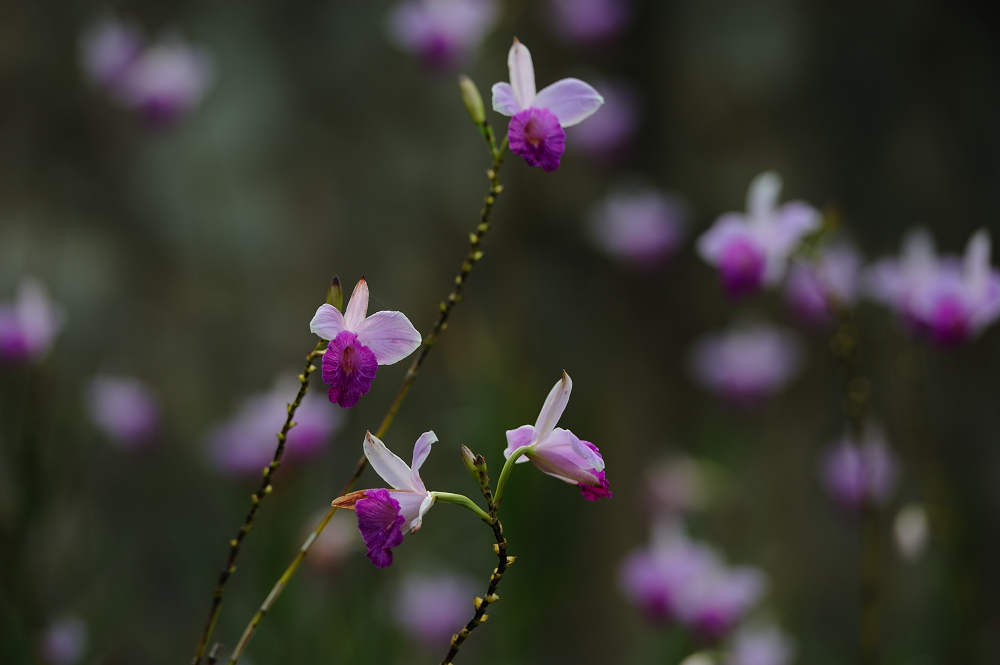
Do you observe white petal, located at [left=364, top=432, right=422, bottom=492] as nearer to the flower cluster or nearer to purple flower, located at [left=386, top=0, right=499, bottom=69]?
purple flower, located at [left=386, top=0, right=499, bottom=69]

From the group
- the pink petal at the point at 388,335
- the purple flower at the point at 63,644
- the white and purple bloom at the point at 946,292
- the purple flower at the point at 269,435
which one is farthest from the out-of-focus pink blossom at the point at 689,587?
the purple flower at the point at 63,644

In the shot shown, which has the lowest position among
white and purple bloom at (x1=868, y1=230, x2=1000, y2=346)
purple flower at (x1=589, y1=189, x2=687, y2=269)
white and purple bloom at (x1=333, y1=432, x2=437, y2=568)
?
white and purple bloom at (x1=333, y1=432, x2=437, y2=568)

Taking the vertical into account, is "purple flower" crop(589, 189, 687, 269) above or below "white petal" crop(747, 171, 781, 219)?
above

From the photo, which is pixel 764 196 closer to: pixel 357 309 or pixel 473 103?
pixel 473 103

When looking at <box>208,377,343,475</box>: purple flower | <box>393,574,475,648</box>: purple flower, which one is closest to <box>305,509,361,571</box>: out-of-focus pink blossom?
<box>208,377,343,475</box>: purple flower

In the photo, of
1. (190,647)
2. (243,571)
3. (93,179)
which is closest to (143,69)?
(93,179)

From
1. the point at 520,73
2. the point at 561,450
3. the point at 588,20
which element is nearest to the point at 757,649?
the point at 561,450

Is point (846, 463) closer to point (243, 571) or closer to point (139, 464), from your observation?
point (243, 571)
